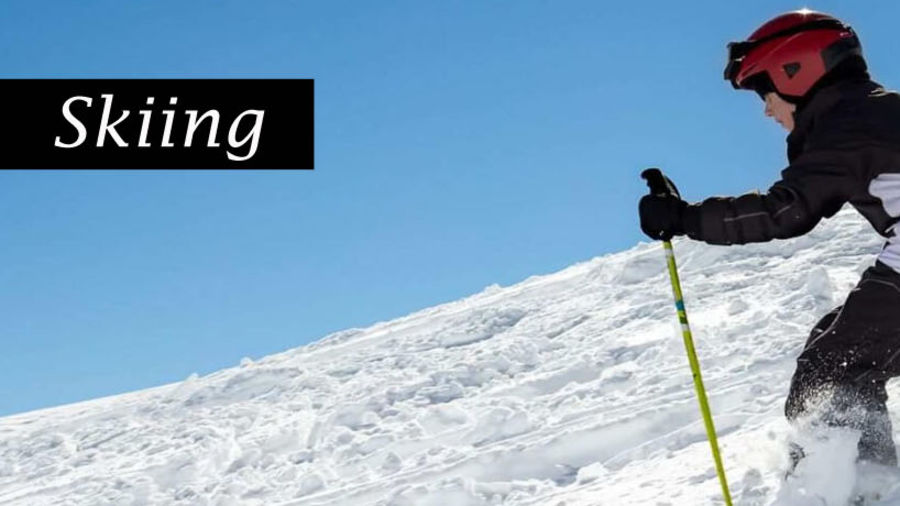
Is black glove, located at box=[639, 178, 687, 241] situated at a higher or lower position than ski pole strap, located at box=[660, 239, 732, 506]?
higher

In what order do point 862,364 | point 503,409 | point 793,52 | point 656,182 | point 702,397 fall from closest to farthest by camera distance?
point 862,364, point 793,52, point 656,182, point 702,397, point 503,409

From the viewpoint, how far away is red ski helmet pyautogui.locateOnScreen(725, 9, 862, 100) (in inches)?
131

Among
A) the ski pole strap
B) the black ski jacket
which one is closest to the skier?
the black ski jacket

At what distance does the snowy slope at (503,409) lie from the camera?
21.7 ft

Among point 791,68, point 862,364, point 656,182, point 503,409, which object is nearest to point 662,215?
point 656,182

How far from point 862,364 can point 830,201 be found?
23.3 inches

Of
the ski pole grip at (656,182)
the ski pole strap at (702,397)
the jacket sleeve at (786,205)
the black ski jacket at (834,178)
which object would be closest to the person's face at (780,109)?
the black ski jacket at (834,178)

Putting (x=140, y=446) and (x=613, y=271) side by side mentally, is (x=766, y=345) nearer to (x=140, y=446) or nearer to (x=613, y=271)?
(x=613, y=271)

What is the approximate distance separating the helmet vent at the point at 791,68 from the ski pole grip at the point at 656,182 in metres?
0.58

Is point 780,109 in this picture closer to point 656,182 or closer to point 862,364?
point 656,182

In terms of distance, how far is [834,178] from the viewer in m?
3.06

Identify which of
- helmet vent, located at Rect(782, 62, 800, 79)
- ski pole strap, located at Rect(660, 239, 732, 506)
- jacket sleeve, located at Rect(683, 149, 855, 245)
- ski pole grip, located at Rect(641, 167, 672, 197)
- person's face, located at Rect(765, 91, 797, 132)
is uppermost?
helmet vent, located at Rect(782, 62, 800, 79)

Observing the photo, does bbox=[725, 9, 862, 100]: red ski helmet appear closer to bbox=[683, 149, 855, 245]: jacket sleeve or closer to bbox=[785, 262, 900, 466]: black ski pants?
bbox=[683, 149, 855, 245]: jacket sleeve

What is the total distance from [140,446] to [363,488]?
5.01 metres
